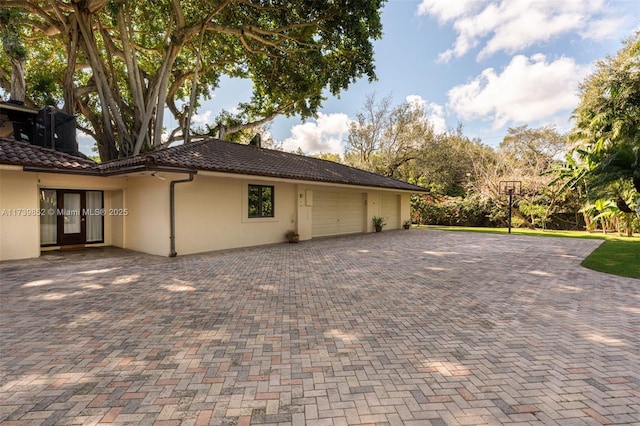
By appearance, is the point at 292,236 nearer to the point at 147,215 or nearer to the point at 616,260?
the point at 147,215

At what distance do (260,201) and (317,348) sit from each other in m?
9.55

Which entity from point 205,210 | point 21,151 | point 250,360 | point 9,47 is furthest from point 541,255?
point 9,47

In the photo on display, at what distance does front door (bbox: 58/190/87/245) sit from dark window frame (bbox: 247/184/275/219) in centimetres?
606

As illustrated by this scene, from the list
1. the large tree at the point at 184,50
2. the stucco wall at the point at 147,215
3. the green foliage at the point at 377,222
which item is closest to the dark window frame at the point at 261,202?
the stucco wall at the point at 147,215

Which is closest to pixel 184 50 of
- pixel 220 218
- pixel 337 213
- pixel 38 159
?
pixel 38 159

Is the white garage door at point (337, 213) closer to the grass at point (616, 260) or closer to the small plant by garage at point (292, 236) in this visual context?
the small plant by garage at point (292, 236)

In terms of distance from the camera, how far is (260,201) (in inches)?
498

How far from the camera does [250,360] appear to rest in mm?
3369

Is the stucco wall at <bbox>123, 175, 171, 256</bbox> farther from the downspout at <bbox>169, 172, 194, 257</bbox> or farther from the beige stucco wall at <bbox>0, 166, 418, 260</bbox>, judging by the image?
the downspout at <bbox>169, 172, 194, 257</bbox>

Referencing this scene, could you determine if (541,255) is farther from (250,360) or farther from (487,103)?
(487,103)

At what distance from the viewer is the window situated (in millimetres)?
12398

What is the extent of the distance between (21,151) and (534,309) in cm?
1395

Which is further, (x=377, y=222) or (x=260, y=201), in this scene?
(x=377, y=222)

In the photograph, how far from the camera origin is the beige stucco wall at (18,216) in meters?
8.83
